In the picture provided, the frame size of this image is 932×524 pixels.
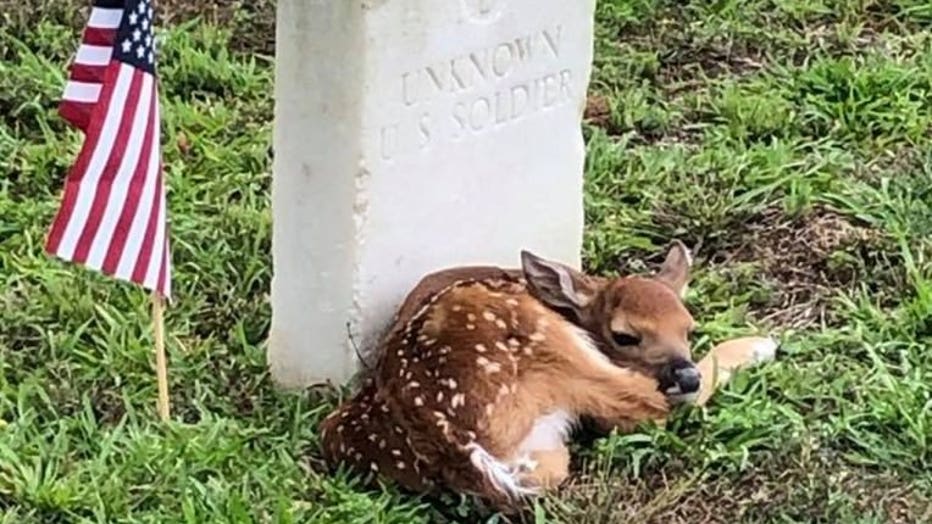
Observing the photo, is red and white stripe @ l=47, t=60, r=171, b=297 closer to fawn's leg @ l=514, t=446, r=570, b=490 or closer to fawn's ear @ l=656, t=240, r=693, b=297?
fawn's leg @ l=514, t=446, r=570, b=490

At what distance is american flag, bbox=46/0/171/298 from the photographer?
4.98 metres

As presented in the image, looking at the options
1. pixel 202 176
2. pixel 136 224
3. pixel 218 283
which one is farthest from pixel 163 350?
pixel 202 176

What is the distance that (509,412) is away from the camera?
496cm

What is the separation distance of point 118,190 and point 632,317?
1227 millimetres

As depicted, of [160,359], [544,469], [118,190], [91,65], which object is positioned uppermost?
[91,65]

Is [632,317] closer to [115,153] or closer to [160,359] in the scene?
[160,359]

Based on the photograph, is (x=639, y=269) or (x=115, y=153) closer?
(x=115, y=153)

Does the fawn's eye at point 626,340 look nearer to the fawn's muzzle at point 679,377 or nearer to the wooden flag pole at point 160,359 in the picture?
the fawn's muzzle at point 679,377

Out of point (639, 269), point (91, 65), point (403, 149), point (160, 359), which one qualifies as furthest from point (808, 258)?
point (91, 65)

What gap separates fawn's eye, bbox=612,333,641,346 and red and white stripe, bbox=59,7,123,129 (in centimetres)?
132

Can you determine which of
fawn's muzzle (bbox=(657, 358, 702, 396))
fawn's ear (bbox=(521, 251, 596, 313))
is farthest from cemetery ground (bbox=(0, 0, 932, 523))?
fawn's ear (bbox=(521, 251, 596, 313))

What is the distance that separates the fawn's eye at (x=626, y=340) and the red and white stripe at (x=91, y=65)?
1322mm

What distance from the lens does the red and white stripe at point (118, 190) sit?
16.4 ft

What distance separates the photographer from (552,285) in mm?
5227
